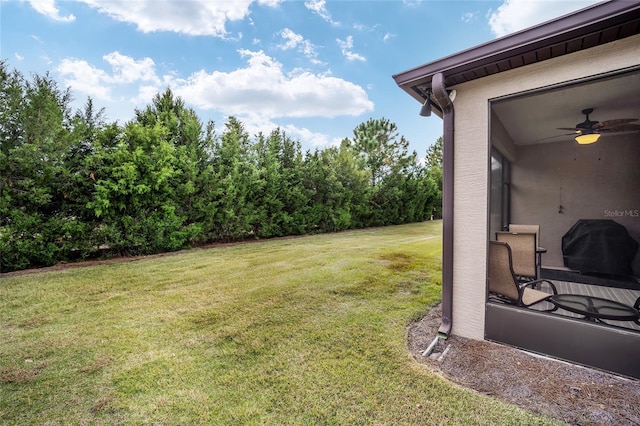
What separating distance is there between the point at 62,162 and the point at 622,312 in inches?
359

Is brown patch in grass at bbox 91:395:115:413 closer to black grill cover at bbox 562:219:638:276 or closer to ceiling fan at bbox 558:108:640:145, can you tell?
ceiling fan at bbox 558:108:640:145

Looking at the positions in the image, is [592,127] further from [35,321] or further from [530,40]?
[35,321]

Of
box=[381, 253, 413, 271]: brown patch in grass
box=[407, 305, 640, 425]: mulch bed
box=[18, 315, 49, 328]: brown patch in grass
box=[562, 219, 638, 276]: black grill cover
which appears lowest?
box=[407, 305, 640, 425]: mulch bed

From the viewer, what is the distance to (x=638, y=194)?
17.1 ft

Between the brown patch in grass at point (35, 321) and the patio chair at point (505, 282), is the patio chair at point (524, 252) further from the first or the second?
the brown patch in grass at point (35, 321)

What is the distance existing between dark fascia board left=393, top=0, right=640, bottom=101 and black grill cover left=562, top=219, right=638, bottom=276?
495 cm

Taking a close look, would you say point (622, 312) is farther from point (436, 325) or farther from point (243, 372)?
point (243, 372)

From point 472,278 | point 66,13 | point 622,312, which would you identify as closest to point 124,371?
point 472,278

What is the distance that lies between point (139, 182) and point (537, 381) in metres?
8.01

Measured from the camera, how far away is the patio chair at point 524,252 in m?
3.86

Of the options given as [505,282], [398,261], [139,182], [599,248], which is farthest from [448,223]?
[139,182]

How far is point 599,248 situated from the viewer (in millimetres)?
5383

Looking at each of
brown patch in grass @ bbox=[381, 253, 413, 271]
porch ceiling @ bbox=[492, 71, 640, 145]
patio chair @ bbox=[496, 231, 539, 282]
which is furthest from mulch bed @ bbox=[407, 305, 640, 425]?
brown patch in grass @ bbox=[381, 253, 413, 271]

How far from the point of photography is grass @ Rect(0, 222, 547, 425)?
1.94m
